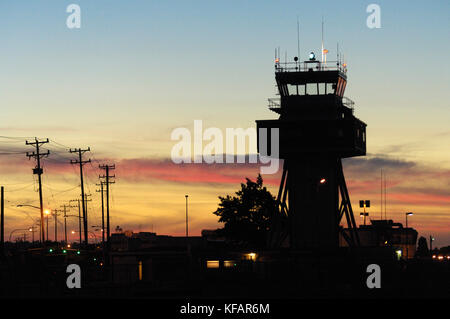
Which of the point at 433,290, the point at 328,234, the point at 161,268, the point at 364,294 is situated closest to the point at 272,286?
the point at 364,294

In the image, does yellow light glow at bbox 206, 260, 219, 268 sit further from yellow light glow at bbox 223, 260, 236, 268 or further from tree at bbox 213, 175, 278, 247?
tree at bbox 213, 175, 278, 247

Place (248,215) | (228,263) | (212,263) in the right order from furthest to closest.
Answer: (248,215) → (212,263) → (228,263)

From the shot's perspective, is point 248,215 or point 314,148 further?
point 248,215

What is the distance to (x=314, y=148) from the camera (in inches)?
3752

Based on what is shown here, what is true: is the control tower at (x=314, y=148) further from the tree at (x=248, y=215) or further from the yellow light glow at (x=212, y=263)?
the tree at (x=248, y=215)

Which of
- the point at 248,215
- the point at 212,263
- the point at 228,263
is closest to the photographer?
the point at 228,263

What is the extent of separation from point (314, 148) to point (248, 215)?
4560 centimetres

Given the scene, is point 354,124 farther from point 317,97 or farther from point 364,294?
point 364,294

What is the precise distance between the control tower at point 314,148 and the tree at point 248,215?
39397mm

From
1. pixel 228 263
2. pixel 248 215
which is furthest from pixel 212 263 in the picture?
pixel 248 215

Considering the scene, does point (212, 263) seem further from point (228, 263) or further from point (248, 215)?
point (248, 215)

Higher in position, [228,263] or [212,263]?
[228,263]

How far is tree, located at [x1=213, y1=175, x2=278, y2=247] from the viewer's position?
136375 mm
